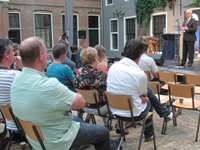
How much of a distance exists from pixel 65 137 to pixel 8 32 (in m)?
14.5

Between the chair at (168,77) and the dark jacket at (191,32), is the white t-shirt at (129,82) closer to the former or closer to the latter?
the chair at (168,77)

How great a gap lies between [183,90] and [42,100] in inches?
80.0

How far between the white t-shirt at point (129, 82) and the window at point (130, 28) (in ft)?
40.1

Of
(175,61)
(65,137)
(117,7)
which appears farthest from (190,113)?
(117,7)

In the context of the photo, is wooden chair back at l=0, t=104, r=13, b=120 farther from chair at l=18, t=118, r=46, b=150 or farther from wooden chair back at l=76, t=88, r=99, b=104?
wooden chair back at l=76, t=88, r=99, b=104

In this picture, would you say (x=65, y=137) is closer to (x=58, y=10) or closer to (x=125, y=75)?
(x=125, y=75)

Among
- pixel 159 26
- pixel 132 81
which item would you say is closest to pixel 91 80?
pixel 132 81

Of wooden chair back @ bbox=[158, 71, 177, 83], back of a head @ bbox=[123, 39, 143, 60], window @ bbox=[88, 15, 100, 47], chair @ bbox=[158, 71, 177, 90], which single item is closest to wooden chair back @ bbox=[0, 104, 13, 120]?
back of a head @ bbox=[123, 39, 143, 60]

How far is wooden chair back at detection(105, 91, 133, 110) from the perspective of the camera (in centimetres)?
246

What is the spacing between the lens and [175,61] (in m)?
8.07

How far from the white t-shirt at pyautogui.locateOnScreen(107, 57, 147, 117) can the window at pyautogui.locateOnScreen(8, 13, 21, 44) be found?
13.8m

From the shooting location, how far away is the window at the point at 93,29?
1750 centimetres

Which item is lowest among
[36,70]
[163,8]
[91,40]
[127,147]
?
[127,147]

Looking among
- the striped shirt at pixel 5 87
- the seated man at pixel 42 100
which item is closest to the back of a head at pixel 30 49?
the seated man at pixel 42 100
